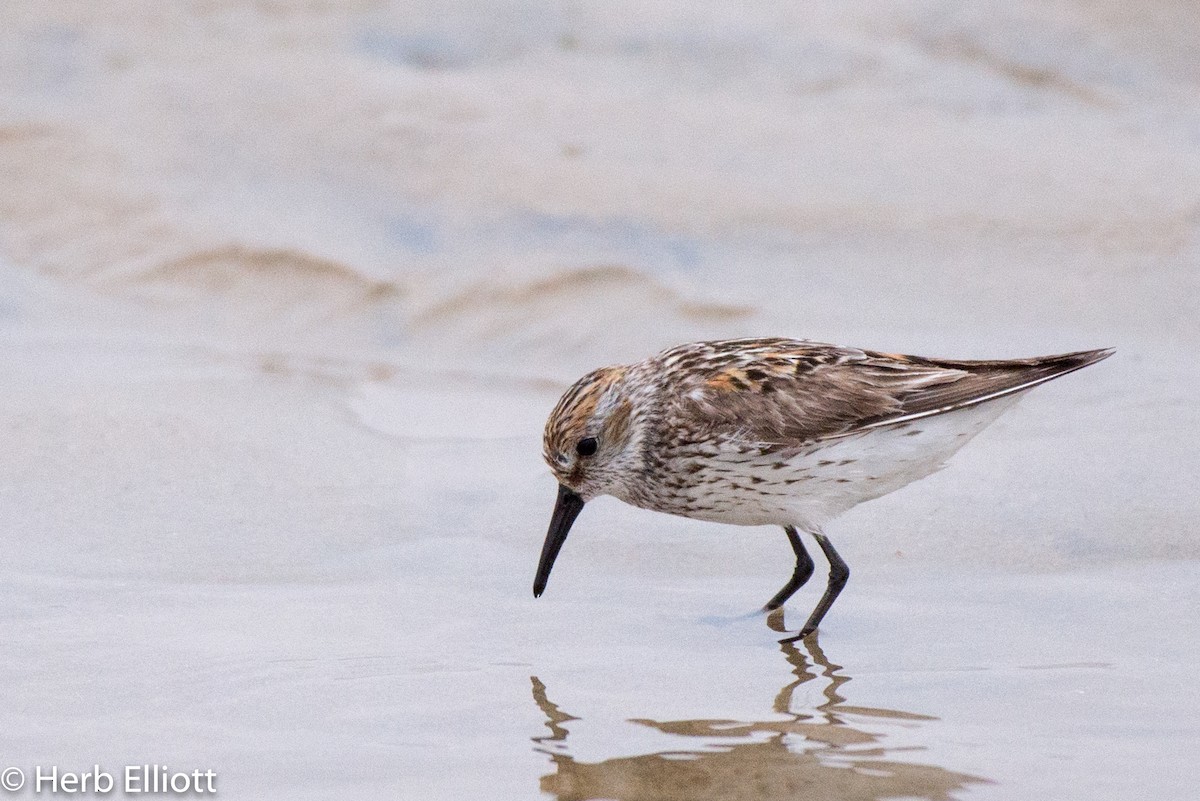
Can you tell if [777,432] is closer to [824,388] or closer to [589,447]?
[824,388]

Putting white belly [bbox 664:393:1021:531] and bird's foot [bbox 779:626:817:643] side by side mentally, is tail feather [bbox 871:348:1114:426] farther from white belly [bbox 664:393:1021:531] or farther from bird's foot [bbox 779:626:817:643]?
bird's foot [bbox 779:626:817:643]

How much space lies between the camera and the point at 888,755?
4570mm

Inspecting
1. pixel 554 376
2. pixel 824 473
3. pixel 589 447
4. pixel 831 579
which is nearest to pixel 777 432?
pixel 824 473

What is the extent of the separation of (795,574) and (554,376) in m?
3.08

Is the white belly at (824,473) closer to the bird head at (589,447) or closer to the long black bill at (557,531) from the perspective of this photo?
the bird head at (589,447)

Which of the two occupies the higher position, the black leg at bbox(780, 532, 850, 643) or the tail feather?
the tail feather

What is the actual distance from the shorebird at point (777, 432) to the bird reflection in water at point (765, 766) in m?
1.03

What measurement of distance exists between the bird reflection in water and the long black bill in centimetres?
103

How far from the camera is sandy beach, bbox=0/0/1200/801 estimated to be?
482 cm

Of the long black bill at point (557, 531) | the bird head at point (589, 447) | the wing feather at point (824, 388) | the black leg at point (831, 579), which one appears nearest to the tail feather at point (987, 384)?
the wing feather at point (824, 388)

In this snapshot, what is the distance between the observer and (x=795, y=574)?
6262 mm

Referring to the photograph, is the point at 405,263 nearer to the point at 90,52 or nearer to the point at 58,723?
the point at 90,52

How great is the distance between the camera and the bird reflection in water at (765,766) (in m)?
4.34

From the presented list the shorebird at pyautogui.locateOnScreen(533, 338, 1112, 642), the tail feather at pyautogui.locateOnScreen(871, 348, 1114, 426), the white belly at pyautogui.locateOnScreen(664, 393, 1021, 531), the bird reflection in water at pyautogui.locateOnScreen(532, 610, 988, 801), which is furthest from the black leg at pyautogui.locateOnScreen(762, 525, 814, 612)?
the bird reflection in water at pyautogui.locateOnScreen(532, 610, 988, 801)
